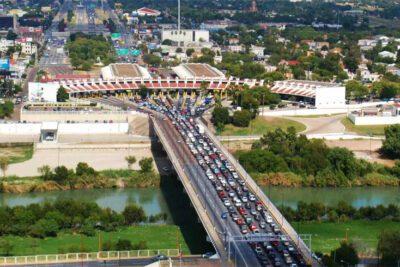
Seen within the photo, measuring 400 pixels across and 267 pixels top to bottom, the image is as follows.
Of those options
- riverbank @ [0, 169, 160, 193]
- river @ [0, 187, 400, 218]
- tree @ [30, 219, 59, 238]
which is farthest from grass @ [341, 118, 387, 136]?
tree @ [30, 219, 59, 238]

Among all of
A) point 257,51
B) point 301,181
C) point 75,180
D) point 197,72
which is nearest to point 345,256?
point 301,181

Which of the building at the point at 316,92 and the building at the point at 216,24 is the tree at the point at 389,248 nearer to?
the building at the point at 316,92

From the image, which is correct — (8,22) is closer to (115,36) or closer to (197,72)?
(115,36)

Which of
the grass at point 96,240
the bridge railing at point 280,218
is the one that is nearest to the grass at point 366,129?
the bridge railing at point 280,218

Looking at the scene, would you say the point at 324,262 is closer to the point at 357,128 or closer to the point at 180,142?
the point at 180,142

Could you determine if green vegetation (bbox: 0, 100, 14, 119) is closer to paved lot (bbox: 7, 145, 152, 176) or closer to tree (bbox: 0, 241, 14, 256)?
paved lot (bbox: 7, 145, 152, 176)

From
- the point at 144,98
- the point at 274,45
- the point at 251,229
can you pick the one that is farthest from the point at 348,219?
the point at 274,45
